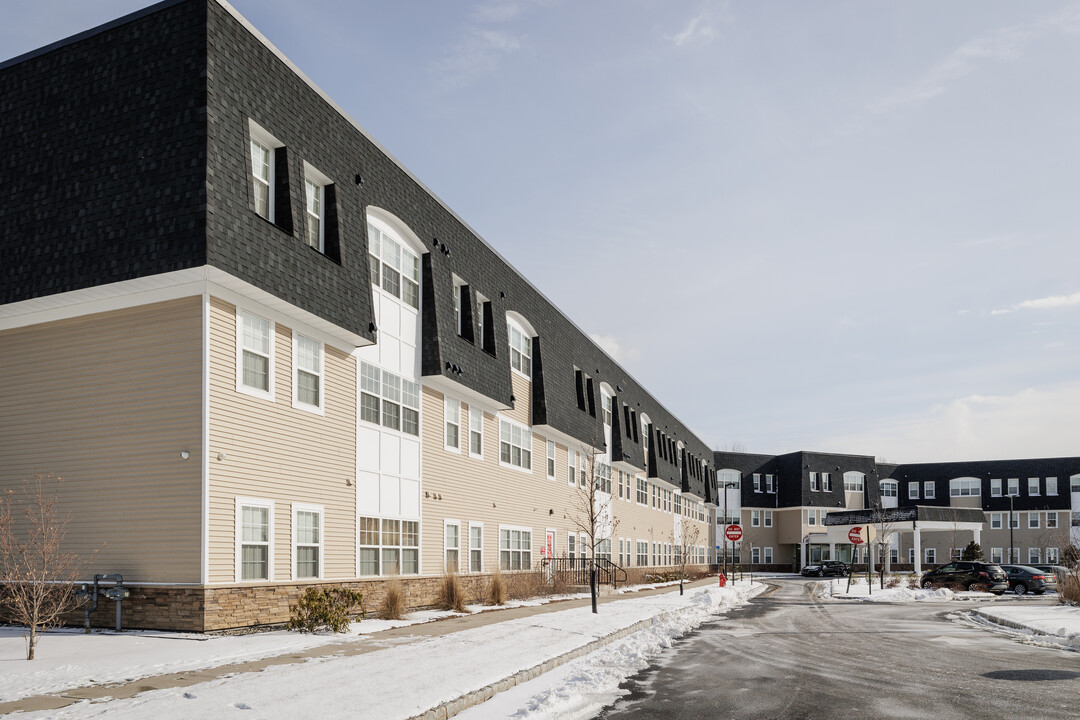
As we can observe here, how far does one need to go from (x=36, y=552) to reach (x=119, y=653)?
5084 mm

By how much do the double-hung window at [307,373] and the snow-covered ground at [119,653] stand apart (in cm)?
506

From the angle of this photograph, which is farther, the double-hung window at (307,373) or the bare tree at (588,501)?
the bare tree at (588,501)

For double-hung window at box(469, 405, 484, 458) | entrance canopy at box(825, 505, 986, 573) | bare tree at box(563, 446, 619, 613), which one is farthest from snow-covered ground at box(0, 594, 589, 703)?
entrance canopy at box(825, 505, 986, 573)

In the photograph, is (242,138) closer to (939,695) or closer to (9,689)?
(9,689)

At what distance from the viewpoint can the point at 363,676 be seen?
1178 centimetres

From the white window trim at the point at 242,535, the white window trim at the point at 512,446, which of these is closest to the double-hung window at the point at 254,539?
the white window trim at the point at 242,535

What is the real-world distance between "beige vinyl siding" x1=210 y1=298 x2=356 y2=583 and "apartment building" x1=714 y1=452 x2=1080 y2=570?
217 feet

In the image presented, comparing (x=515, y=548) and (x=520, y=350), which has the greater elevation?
(x=520, y=350)

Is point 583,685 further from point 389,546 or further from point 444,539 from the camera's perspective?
point 444,539

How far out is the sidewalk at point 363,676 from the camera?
31.7ft

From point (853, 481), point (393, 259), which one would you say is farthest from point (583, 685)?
point (853, 481)

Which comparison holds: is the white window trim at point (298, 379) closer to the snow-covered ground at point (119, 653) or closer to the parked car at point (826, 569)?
the snow-covered ground at point (119, 653)

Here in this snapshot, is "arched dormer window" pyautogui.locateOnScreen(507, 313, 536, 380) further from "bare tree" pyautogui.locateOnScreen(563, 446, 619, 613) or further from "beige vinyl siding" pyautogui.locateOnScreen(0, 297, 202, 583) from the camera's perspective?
"beige vinyl siding" pyautogui.locateOnScreen(0, 297, 202, 583)

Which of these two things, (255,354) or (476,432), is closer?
(255,354)
